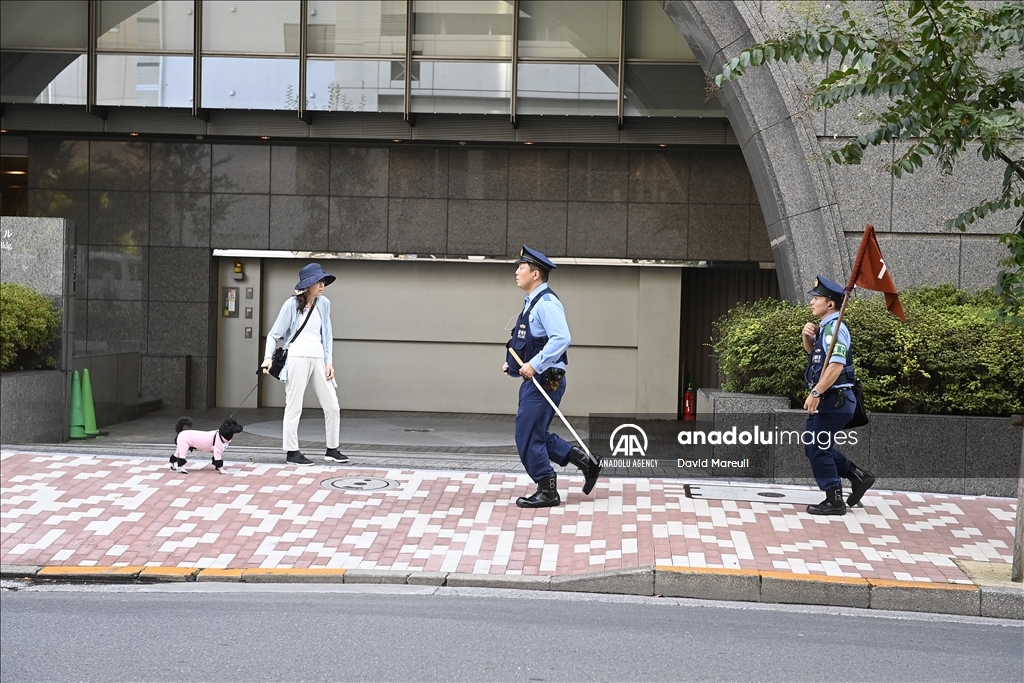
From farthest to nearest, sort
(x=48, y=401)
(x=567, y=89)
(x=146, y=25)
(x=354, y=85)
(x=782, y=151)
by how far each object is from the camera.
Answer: (x=146, y=25), (x=354, y=85), (x=567, y=89), (x=782, y=151), (x=48, y=401)

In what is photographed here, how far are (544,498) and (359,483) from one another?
1.78 m

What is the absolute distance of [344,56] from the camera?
16031mm

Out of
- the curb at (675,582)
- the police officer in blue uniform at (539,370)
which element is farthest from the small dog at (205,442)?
the police officer in blue uniform at (539,370)

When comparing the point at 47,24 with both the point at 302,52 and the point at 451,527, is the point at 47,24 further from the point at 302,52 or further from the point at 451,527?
the point at 451,527

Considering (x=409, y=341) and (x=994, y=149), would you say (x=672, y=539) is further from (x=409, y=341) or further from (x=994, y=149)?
(x=409, y=341)

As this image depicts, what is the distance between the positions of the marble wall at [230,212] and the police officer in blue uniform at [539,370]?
→ 832 cm

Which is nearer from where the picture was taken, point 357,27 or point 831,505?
point 831,505

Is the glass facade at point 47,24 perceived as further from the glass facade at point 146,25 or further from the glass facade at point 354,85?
the glass facade at point 354,85

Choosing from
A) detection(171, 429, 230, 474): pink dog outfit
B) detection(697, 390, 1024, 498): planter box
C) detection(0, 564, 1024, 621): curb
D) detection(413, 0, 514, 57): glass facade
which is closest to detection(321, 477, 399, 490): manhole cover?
detection(171, 429, 230, 474): pink dog outfit

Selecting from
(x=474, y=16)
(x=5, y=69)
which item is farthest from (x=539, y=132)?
(x=5, y=69)

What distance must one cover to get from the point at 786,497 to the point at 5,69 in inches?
523

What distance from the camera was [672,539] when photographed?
7.89 m

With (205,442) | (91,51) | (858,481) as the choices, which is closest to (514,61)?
(91,51)

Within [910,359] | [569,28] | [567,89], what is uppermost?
[569,28]
